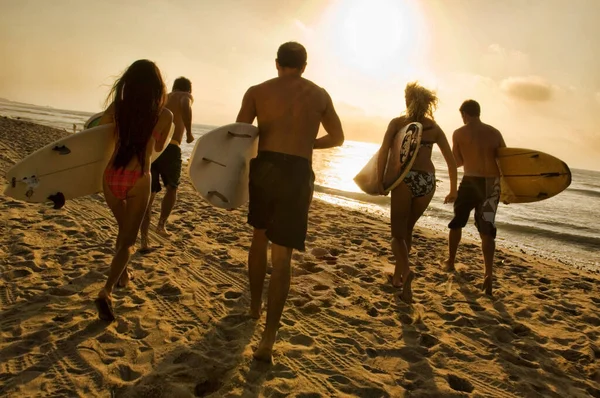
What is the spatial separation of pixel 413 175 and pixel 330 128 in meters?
1.30

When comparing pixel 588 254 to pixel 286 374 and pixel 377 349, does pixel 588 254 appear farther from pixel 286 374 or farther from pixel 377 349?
pixel 286 374

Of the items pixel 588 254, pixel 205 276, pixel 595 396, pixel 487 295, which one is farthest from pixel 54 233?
pixel 588 254

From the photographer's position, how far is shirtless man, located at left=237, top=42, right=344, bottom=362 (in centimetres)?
237

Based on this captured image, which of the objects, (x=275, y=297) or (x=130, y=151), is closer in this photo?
(x=275, y=297)

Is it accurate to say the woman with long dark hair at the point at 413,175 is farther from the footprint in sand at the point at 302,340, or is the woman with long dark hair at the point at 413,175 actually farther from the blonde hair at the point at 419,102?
the footprint in sand at the point at 302,340

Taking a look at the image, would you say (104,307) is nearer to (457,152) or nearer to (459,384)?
(459,384)

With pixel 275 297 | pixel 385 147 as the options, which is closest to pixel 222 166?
pixel 275 297

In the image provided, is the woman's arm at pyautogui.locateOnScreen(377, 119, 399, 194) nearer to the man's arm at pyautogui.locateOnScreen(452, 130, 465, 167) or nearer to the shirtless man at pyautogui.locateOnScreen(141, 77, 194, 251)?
the man's arm at pyautogui.locateOnScreen(452, 130, 465, 167)

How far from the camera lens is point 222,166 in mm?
2799

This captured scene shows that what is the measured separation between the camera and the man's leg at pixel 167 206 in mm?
4630

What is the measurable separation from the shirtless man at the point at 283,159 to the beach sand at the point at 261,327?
448 mm

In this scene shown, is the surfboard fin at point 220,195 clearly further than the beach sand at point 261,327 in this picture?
Yes

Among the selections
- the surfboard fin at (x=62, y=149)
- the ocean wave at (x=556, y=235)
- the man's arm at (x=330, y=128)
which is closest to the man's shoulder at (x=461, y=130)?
the man's arm at (x=330, y=128)

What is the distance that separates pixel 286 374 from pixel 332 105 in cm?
173
